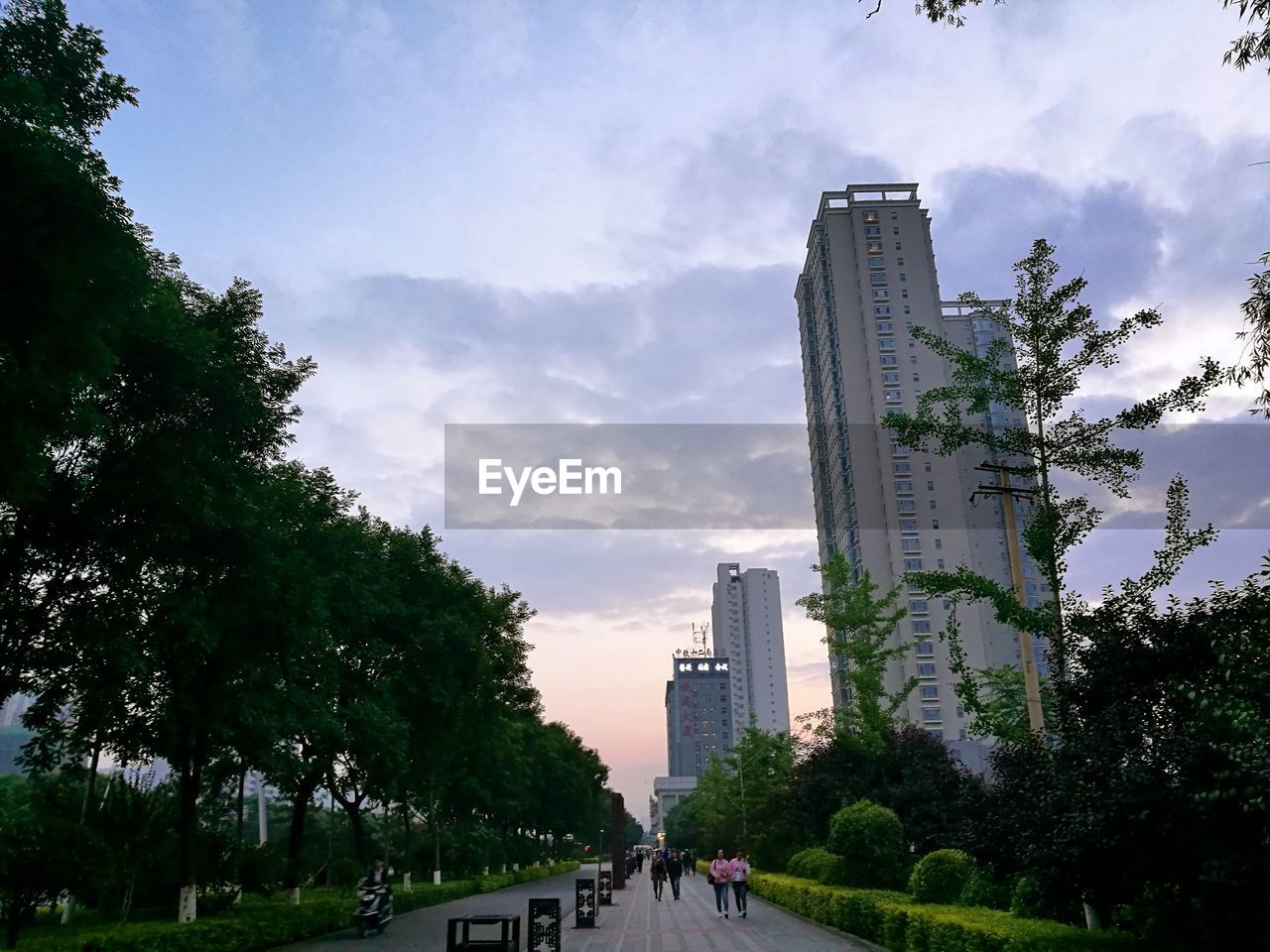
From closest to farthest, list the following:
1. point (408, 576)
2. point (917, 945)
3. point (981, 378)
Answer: point (917, 945) → point (981, 378) → point (408, 576)

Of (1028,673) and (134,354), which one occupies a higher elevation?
(134,354)

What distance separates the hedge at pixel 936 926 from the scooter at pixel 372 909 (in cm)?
977

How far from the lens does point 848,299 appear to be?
319 ft

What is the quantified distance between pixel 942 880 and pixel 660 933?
283 inches

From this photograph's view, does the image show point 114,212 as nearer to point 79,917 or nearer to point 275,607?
point 275,607

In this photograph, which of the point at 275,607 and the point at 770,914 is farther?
the point at 770,914

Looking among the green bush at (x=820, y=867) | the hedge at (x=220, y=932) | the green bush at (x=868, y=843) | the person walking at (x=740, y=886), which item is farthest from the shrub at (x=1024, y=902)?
the hedge at (x=220, y=932)

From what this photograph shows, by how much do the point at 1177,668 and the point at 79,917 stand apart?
73.6 ft

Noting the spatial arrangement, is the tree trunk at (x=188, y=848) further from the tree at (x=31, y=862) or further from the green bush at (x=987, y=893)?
the green bush at (x=987, y=893)

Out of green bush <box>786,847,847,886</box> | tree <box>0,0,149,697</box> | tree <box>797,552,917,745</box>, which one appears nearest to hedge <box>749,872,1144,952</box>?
green bush <box>786,847,847,886</box>

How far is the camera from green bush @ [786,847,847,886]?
23.7 m

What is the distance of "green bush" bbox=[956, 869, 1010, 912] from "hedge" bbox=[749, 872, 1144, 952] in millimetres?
922

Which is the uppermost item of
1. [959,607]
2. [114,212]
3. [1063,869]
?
[959,607]

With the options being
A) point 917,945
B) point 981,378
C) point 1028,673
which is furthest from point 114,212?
point 1028,673
